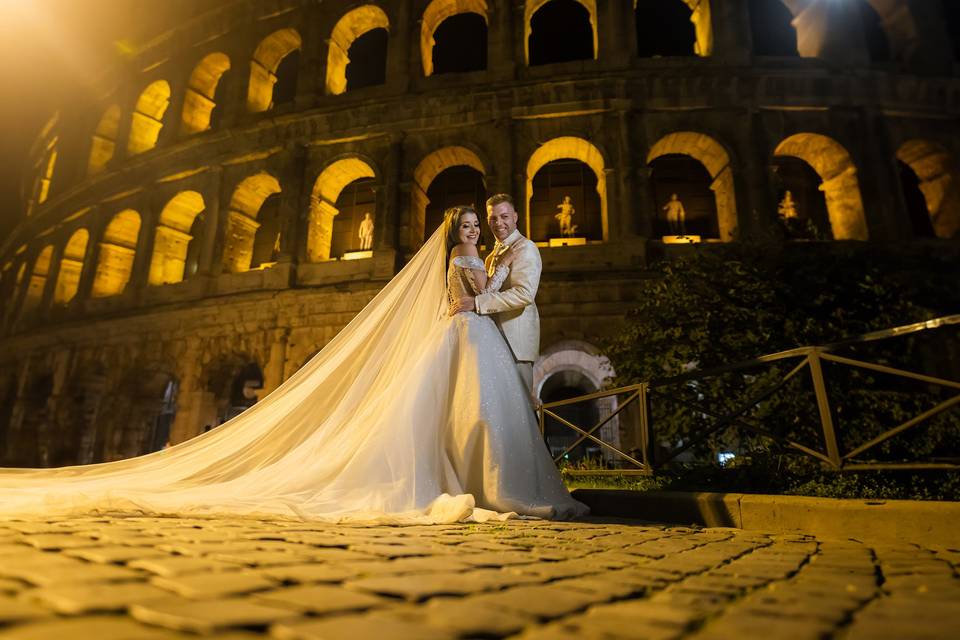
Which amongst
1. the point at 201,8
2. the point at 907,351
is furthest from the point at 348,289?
the point at 201,8

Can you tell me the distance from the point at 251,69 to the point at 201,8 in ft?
11.8

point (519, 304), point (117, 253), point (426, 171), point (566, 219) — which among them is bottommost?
point (519, 304)

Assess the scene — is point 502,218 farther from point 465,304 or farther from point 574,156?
point 574,156

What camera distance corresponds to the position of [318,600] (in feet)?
3.37

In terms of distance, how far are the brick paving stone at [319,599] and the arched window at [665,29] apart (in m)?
17.9

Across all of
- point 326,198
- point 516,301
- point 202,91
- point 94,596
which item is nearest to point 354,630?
point 94,596

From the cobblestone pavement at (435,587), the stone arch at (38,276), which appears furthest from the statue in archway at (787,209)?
the stone arch at (38,276)

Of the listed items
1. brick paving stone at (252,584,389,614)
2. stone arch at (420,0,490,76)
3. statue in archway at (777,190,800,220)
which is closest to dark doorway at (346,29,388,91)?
stone arch at (420,0,490,76)

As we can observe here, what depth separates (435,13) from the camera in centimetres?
1437

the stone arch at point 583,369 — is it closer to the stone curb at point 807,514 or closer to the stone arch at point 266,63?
the stone curb at point 807,514

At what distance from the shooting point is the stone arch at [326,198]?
1338 centimetres

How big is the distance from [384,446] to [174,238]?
15.8 metres

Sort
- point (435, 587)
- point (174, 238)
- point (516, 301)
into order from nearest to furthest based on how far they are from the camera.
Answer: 1. point (435, 587)
2. point (516, 301)
3. point (174, 238)

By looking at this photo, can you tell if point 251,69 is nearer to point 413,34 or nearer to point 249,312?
point 413,34
